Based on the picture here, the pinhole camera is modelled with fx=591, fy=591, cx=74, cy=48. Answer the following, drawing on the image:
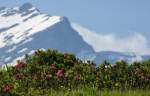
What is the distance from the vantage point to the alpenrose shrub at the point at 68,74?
22.7 m

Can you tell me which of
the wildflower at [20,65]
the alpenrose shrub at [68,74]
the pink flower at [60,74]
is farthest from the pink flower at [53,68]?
the wildflower at [20,65]

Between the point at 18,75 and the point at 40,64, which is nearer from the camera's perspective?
the point at 18,75

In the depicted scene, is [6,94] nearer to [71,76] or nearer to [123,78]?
[71,76]

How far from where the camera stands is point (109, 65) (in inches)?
993

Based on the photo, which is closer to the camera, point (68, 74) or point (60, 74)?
point (60, 74)

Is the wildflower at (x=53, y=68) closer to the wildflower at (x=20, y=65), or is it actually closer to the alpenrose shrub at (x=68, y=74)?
the alpenrose shrub at (x=68, y=74)

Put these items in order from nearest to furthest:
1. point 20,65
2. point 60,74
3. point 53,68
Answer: point 60,74
point 53,68
point 20,65

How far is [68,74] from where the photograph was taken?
76.9 feet

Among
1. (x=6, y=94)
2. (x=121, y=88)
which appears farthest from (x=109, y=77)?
(x=6, y=94)

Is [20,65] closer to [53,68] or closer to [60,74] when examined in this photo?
[53,68]

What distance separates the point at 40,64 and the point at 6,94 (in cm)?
779

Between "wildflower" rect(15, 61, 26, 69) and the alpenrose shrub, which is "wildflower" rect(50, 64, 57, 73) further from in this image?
"wildflower" rect(15, 61, 26, 69)

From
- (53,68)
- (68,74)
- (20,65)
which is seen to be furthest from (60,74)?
(20,65)

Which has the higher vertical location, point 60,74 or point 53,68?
point 53,68
